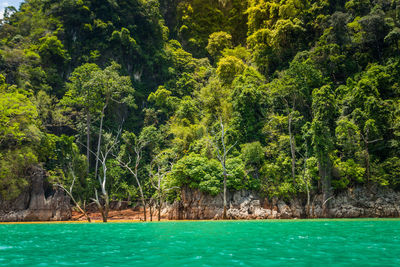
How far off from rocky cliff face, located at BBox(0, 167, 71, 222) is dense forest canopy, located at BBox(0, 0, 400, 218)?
96 centimetres

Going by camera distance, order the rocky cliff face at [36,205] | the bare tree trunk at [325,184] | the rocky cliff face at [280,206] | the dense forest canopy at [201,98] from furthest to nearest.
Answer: the rocky cliff face at [36,205] → the dense forest canopy at [201,98] → the bare tree trunk at [325,184] → the rocky cliff face at [280,206]

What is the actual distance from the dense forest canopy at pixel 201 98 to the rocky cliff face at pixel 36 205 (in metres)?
0.96

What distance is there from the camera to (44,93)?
31.2m

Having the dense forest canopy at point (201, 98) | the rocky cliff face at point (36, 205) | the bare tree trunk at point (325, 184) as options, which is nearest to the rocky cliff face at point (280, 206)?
the bare tree trunk at point (325, 184)

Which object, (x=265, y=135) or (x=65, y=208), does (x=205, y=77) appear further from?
(x=65, y=208)

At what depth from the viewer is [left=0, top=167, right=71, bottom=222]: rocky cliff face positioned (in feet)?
82.0

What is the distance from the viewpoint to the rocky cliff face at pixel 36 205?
2500cm

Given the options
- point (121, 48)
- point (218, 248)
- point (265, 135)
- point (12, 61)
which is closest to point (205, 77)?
point (121, 48)

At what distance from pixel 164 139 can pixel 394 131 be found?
2280 cm

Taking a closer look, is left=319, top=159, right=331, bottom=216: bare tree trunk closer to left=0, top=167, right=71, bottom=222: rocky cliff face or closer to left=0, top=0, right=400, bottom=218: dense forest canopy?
left=0, top=0, right=400, bottom=218: dense forest canopy

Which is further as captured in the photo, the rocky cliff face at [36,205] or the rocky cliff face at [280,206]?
the rocky cliff face at [36,205]

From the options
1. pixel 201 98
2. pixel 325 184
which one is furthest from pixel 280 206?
pixel 201 98

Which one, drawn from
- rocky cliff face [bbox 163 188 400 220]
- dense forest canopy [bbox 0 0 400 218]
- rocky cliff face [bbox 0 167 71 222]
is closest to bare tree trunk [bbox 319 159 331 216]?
dense forest canopy [bbox 0 0 400 218]

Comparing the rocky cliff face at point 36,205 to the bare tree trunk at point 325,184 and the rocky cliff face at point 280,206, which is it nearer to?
the rocky cliff face at point 280,206
